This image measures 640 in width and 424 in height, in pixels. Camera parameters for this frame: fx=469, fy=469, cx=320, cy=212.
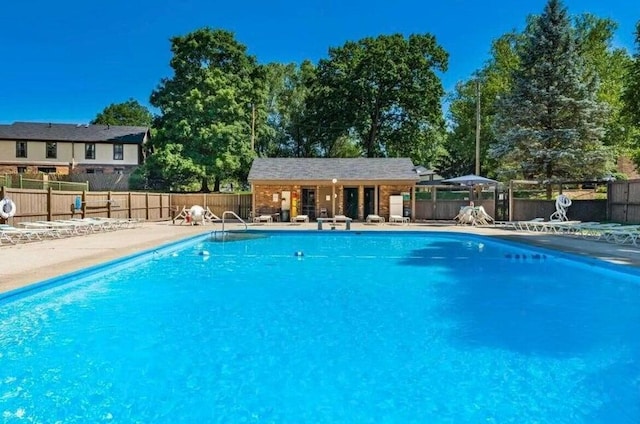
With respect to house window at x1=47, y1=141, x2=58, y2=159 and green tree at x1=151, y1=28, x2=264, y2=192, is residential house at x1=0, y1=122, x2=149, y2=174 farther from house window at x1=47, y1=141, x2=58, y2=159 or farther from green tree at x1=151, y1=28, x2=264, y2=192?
green tree at x1=151, y1=28, x2=264, y2=192

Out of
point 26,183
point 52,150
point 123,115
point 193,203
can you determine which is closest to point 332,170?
point 193,203

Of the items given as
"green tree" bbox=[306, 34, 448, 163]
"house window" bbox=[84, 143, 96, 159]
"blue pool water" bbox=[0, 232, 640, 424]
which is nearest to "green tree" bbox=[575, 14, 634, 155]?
"green tree" bbox=[306, 34, 448, 163]

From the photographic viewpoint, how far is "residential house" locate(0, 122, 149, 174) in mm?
38562

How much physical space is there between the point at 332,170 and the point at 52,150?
91.4ft

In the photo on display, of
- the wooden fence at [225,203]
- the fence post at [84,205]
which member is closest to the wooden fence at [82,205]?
the fence post at [84,205]

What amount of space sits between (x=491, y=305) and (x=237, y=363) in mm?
4227

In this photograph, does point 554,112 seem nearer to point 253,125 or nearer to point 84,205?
point 253,125

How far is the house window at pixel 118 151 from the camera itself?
39.6 m

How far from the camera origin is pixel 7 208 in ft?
41.7

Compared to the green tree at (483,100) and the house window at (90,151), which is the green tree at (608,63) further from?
the house window at (90,151)

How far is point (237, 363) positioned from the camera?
183 inches

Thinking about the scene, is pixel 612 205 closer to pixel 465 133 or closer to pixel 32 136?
pixel 465 133

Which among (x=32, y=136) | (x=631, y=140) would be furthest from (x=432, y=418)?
(x=32, y=136)

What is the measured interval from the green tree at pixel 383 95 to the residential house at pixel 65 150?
1647 cm
